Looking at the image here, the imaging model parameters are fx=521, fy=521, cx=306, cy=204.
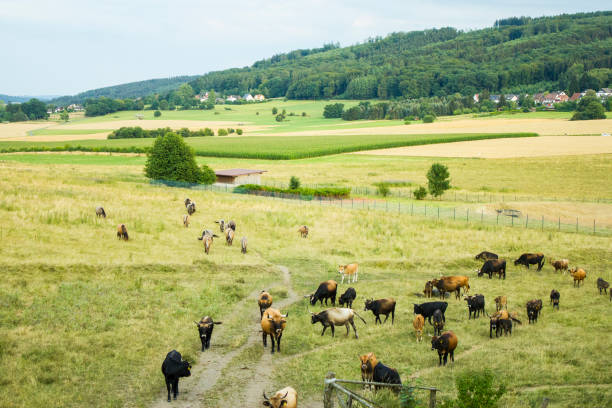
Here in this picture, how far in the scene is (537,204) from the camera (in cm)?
5619

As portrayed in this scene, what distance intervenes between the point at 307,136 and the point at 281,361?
139999 millimetres

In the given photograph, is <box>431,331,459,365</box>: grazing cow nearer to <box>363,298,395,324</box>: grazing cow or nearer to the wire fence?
<box>363,298,395,324</box>: grazing cow

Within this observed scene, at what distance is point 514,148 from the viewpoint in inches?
4542

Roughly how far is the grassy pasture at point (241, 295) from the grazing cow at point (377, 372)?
641 millimetres

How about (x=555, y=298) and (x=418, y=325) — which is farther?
(x=555, y=298)

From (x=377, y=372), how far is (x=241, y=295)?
1184cm

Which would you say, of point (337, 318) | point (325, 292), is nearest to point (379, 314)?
point (325, 292)

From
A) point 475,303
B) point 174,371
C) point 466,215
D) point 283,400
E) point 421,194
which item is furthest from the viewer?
point 421,194

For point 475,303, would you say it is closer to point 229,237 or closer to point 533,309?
point 533,309

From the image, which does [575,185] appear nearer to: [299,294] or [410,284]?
[410,284]

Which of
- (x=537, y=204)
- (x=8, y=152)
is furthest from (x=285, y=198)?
(x=8, y=152)

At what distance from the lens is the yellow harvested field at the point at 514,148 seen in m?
107

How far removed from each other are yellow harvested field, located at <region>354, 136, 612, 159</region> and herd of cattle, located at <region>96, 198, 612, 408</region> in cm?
8056

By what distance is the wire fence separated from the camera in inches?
1779
